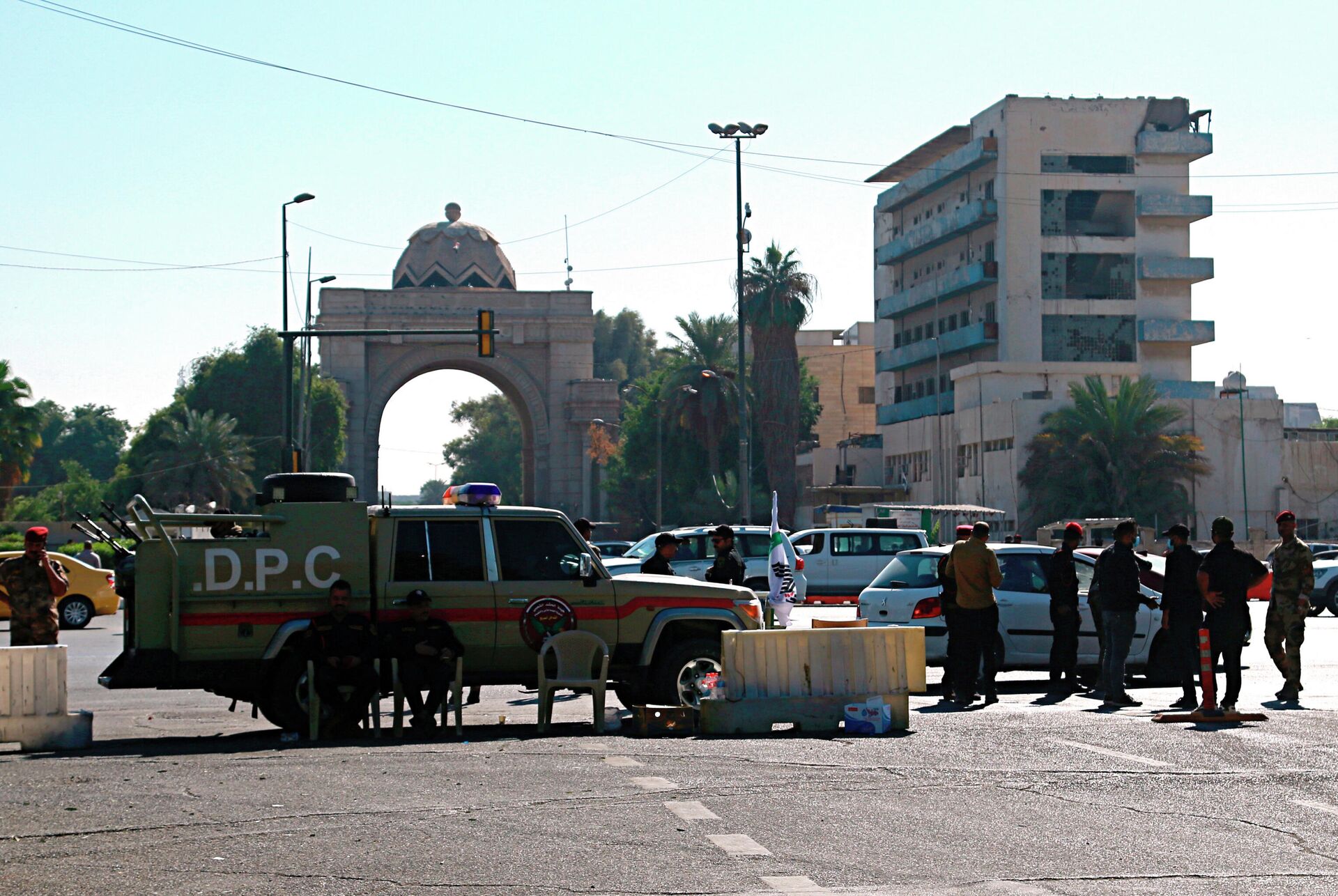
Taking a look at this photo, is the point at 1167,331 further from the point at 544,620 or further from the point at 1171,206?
the point at 544,620

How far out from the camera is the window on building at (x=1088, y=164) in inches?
2805

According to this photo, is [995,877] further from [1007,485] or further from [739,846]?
[1007,485]

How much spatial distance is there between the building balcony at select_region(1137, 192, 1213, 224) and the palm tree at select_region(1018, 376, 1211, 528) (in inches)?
646

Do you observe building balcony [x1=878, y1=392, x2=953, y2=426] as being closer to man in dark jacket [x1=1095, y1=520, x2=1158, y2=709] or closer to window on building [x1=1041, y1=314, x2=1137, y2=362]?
window on building [x1=1041, y1=314, x2=1137, y2=362]

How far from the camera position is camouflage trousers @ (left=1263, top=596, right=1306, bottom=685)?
580 inches

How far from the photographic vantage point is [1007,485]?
60.4m

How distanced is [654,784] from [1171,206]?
66711mm

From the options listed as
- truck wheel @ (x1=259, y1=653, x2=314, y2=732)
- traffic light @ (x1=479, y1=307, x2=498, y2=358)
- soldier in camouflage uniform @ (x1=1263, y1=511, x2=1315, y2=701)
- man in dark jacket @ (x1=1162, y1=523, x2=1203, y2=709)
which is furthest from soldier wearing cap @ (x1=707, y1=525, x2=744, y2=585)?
traffic light @ (x1=479, y1=307, x2=498, y2=358)

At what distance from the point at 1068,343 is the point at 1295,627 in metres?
59.3

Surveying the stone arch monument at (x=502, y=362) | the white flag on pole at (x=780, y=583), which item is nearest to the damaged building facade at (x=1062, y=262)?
the stone arch monument at (x=502, y=362)

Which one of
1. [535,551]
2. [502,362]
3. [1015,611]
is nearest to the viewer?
[535,551]

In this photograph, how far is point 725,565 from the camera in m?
15.6

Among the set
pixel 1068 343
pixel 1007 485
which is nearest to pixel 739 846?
pixel 1007 485

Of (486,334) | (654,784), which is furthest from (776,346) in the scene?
(654,784)
